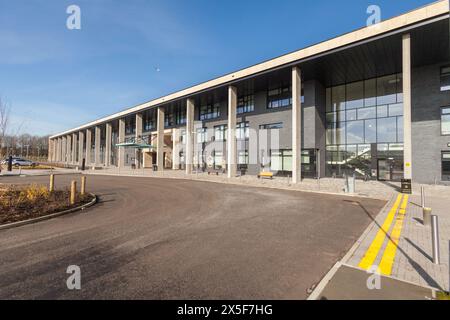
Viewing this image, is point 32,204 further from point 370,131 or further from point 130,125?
point 130,125

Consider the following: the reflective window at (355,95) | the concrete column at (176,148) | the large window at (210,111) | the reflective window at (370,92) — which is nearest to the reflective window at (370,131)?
the reflective window at (370,92)

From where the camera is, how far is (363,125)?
23.4 m

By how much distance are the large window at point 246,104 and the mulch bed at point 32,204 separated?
23.5 metres

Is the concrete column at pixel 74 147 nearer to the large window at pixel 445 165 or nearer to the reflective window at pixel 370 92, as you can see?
the reflective window at pixel 370 92

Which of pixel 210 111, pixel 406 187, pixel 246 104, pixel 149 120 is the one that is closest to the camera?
pixel 406 187

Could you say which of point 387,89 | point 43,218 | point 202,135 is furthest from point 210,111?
point 43,218

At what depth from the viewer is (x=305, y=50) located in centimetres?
2041

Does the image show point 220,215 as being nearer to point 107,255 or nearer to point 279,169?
point 107,255

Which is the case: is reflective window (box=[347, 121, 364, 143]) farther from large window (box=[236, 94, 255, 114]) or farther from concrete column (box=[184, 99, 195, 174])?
concrete column (box=[184, 99, 195, 174])

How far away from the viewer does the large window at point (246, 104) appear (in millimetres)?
29969

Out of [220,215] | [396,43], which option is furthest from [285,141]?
[220,215]

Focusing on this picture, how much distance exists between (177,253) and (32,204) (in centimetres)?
804
